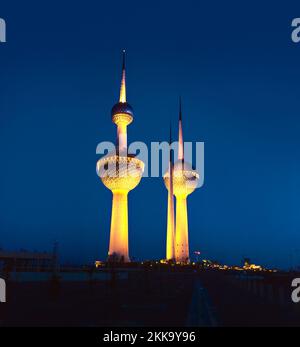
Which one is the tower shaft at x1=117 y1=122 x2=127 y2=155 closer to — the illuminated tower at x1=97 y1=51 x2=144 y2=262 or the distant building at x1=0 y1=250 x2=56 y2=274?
the illuminated tower at x1=97 y1=51 x2=144 y2=262

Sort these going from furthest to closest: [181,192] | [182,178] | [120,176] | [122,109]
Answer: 1. [181,192]
2. [182,178]
3. [122,109]
4. [120,176]

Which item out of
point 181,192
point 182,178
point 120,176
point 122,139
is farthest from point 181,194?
point 122,139

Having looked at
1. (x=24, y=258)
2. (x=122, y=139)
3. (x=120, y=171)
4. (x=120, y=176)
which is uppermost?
(x=122, y=139)

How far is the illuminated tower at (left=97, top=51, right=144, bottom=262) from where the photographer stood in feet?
375

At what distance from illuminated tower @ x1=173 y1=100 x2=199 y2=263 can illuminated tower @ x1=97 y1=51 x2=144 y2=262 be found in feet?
65.2

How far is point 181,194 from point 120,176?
103ft

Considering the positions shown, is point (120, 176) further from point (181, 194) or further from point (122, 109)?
point (181, 194)

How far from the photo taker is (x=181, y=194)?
141m

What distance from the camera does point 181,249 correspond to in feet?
450

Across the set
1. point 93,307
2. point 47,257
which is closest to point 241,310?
point 93,307
